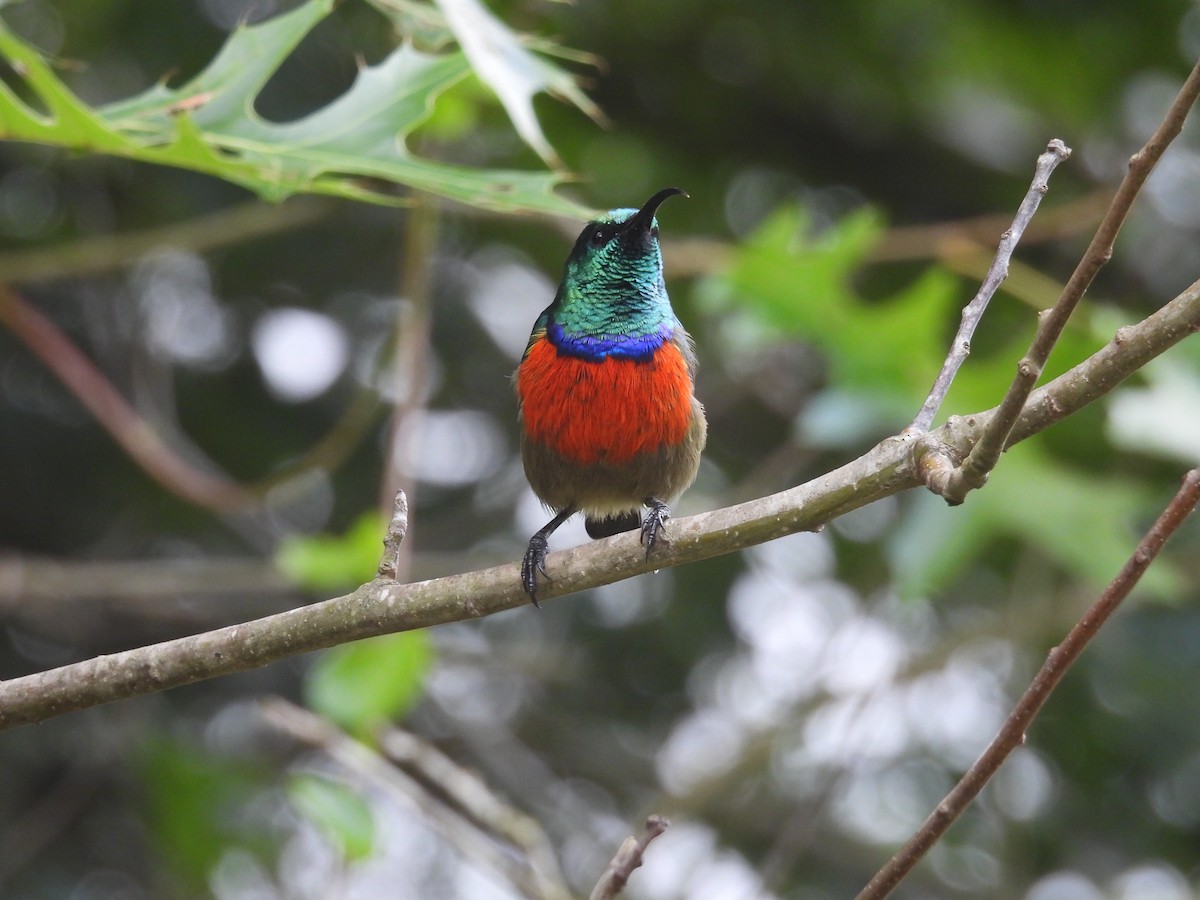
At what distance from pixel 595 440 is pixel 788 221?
1.50 metres

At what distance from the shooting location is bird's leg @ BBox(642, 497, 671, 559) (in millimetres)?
2725

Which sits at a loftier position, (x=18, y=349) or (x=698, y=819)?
(x=18, y=349)

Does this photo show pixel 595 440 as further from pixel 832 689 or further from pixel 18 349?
pixel 18 349

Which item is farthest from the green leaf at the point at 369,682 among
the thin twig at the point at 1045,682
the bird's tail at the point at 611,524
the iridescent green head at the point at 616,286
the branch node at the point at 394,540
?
the thin twig at the point at 1045,682

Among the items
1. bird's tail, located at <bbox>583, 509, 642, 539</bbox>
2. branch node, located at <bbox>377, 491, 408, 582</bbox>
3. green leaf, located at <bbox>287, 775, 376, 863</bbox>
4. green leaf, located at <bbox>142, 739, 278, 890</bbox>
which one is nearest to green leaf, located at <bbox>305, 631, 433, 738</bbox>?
green leaf, located at <bbox>287, 775, 376, 863</bbox>

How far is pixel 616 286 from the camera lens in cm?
439

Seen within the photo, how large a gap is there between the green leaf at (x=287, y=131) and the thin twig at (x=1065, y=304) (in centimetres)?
123

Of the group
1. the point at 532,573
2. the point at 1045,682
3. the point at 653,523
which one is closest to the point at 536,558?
the point at 653,523

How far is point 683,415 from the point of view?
425cm

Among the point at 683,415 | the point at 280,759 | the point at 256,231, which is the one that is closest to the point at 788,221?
the point at 683,415

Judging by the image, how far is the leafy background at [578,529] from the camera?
250 inches

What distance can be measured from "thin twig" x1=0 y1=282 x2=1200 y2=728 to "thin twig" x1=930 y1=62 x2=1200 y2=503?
20cm

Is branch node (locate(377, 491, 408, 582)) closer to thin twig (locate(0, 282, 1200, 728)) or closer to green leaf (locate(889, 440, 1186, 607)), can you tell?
thin twig (locate(0, 282, 1200, 728))

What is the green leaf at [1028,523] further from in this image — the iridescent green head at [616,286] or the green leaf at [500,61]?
the green leaf at [500,61]
